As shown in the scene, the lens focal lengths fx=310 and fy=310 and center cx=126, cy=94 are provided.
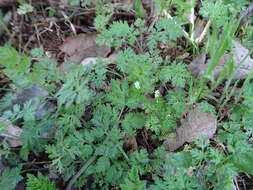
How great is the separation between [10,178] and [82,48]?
1.36 m

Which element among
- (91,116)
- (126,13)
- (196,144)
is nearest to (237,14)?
(126,13)

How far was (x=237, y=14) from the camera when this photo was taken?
8.71 feet

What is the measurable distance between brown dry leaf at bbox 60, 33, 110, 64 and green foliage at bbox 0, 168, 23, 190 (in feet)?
3.78

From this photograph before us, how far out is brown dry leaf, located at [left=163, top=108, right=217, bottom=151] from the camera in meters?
2.29

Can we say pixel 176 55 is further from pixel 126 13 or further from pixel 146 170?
pixel 146 170

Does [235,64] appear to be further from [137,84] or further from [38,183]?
[38,183]

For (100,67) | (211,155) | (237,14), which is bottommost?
(211,155)

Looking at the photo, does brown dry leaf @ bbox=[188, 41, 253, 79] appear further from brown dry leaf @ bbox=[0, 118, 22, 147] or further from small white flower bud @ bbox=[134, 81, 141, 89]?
brown dry leaf @ bbox=[0, 118, 22, 147]

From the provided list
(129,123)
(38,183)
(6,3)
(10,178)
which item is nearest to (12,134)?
(10,178)

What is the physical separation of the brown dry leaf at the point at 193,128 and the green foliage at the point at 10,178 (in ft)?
3.60

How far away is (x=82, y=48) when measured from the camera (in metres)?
2.97

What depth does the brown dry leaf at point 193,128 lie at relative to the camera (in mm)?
2291

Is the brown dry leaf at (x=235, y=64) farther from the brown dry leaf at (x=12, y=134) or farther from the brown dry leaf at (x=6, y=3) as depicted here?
the brown dry leaf at (x=6, y=3)

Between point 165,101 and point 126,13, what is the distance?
1098mm
